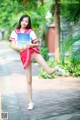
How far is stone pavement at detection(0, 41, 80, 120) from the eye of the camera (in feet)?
25.6

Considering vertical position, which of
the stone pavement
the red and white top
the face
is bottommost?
the stone pavement

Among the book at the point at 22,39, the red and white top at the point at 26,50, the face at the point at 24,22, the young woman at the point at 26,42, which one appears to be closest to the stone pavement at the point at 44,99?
the young woman at the point at 26,42

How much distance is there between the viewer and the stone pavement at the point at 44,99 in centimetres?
780

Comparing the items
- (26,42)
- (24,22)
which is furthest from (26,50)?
(24,22)

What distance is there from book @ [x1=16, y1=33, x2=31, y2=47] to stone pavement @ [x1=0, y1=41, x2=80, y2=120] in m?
1.36

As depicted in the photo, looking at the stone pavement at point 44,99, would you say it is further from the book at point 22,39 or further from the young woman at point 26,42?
the book at point 22,39

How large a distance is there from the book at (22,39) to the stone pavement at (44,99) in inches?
→ 53.6

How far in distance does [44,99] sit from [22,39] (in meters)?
2.19

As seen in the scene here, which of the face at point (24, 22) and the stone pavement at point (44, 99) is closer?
the stone pavement at point (44, 99)

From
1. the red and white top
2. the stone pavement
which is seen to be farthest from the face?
the stone pavement

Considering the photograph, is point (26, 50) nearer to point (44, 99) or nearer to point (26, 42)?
point (26, 42)

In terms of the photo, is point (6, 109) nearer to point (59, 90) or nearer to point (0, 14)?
point (59, 90)

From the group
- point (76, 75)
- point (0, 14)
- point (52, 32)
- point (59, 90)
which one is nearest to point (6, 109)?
point (59, 90)

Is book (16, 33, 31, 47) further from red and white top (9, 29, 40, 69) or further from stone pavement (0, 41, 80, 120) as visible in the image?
stone pavement (0, 41, 80, 120)
